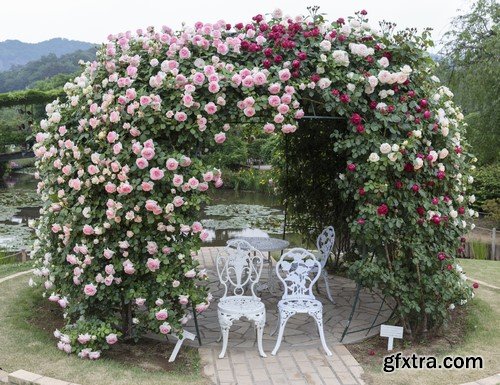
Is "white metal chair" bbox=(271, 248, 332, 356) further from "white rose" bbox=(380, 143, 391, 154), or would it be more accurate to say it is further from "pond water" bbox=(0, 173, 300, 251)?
"pond water" bbox=(0, 173, 300, 251)

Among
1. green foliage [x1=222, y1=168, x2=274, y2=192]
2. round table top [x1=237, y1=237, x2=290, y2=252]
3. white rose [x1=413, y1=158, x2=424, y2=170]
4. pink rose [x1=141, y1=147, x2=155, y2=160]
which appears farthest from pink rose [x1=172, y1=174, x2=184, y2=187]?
green foliage [x1=222, y1=168, x2=274, y2=192]

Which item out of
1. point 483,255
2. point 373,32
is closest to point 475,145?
point 483,255

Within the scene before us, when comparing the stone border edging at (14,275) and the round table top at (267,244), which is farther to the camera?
the stone border edging at (14,275)

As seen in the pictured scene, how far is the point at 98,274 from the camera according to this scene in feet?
14.0

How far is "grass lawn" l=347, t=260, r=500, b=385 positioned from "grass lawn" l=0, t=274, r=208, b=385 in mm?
1474

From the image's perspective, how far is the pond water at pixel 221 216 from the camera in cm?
1287

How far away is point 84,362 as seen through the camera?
13.7ft

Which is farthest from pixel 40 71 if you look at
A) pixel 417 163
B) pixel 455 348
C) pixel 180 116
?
pixel 455 348

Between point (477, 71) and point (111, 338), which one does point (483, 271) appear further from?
point (477, 71)

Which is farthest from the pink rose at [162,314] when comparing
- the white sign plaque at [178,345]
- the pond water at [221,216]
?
the pond water at [221,216]

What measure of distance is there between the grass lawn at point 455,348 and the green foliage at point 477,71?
795 centimetres

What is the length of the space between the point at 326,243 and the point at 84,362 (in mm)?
3196

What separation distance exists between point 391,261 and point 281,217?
11.1 metres

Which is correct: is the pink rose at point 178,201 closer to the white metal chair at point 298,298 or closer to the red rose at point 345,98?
the white metal chair at point 298,298
